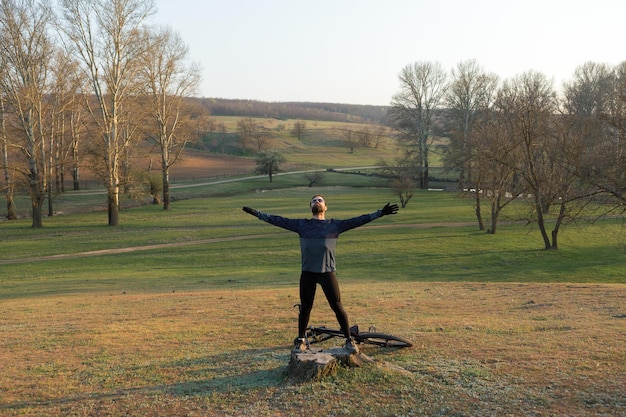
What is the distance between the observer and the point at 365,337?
807 cm

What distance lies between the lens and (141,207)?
5906 cm

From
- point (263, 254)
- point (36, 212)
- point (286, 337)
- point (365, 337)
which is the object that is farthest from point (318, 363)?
point (36, 212)

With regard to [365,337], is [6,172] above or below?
above

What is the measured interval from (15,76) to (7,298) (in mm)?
28643

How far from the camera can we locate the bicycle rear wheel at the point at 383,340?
26.5 feet

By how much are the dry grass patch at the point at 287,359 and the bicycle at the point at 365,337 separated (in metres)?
0.16

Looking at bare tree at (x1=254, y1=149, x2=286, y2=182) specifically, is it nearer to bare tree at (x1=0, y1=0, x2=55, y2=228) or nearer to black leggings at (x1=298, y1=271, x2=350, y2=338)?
bare tree at (x1=0, y1=0, x2=55, y2=228)

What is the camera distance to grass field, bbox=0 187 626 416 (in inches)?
257

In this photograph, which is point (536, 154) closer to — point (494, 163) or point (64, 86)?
point (494, 163)

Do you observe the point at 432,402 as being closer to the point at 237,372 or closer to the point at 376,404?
the point at 376,404

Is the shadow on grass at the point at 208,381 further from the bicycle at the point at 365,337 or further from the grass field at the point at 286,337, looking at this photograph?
the bicycle at the point at 365,337

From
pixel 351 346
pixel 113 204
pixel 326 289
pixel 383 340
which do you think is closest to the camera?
pixel 326 289

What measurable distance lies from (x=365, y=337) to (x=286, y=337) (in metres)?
2.00

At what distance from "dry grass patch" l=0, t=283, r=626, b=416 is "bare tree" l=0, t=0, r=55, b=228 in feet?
104
